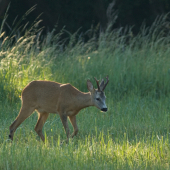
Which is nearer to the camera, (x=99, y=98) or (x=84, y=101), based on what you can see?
(x=99, y=98)

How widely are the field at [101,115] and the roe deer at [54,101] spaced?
0.26m

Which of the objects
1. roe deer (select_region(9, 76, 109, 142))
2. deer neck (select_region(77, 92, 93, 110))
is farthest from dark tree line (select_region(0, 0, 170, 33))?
deer neck (select_region(77, 92, 93, 110))

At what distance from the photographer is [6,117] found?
7188mm

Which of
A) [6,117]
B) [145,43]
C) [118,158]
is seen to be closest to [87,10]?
[145,43]

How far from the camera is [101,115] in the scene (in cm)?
736

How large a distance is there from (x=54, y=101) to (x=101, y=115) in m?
1.42

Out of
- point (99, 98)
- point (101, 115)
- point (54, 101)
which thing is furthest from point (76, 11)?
point (99, 98)

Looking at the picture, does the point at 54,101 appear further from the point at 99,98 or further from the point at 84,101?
the point at 99,98

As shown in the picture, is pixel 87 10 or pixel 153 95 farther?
pixel 87 10

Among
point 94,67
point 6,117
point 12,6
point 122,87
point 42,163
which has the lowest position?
point 42,163

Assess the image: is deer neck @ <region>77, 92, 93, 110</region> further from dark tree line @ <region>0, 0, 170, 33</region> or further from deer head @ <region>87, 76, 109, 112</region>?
dark tree line @ <region>0, 0, 170, 33</region>

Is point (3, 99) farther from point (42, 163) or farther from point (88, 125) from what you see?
point (42, 163)

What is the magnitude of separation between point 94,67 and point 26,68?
180cm

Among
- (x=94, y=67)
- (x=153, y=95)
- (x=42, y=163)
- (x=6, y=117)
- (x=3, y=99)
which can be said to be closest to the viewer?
(x=42, y=163)
